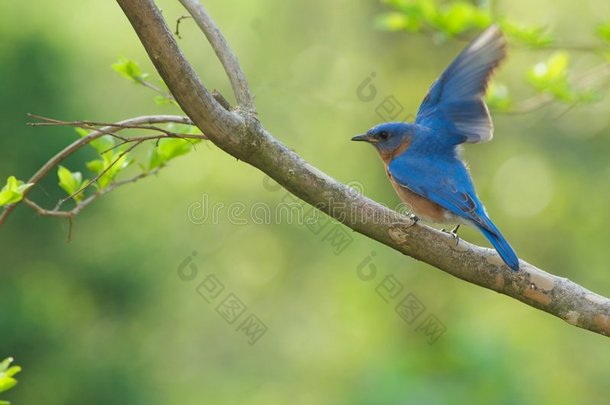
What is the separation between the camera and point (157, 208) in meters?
12.7

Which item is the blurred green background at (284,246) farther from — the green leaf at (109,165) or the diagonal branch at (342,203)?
the diagonal branch at (342,203)

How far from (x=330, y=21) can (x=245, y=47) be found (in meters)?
2.02

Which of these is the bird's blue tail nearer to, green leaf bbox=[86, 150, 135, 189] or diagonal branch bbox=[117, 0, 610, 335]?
diagonal branch bbox=[117, 0, 610, 335]

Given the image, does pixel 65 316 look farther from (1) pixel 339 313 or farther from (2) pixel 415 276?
(1) pixel 339 313

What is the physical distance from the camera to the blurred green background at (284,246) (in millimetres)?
6629

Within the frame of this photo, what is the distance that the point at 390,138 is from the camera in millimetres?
4941

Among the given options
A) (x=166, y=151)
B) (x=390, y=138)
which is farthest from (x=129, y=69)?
(x=390, y=138)

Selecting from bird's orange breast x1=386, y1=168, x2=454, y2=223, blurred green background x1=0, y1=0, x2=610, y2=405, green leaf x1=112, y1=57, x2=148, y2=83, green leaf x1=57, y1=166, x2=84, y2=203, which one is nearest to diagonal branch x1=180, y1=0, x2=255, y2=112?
green leaf x1=112, y1=57, x2=148, y2=83

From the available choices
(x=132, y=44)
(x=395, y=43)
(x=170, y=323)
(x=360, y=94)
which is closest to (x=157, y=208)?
(x=170, y=323)

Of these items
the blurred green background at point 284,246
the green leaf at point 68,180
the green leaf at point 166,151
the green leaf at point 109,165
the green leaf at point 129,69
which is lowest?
the blurred green background at point 284,246

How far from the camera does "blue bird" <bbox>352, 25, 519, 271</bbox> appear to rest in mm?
4176

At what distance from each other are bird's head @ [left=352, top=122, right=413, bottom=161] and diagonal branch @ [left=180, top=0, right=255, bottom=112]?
63.9 inches

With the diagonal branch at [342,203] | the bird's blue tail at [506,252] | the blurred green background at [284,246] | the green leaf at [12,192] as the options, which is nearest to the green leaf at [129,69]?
the diagonal branch at [342,203]

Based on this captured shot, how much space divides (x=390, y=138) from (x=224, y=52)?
1.75 m
